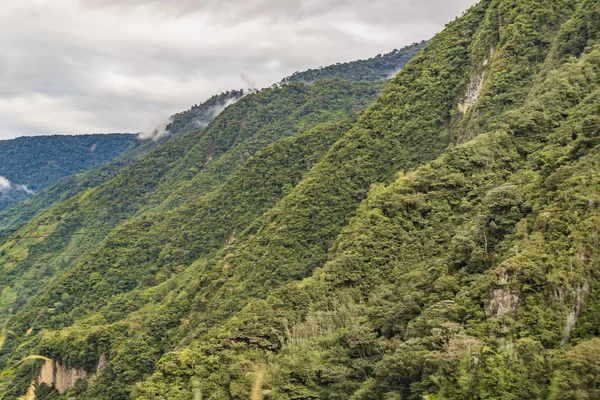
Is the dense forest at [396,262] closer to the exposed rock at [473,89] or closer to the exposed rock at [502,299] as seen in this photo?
the exposed rock at [502,299]

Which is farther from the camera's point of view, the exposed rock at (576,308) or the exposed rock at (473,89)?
the exposed rock at (473,89)

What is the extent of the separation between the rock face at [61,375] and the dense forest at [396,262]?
21 cm

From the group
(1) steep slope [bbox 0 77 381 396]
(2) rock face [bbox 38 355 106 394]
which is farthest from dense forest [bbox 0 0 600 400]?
(1) steep slope [bbox 0 77 381 396]

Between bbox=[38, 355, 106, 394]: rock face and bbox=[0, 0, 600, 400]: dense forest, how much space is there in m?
0.21

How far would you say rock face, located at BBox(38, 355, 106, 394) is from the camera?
69994mm

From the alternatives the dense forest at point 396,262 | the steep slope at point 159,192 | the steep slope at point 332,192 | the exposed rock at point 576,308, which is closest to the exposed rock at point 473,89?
the dense forest at point 396,262

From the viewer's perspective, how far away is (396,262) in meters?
50.2

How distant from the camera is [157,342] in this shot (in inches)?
2660

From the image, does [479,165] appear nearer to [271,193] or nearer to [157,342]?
[157,342]

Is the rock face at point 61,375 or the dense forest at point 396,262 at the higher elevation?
the dense forest at point 396,262

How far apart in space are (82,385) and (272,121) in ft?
325

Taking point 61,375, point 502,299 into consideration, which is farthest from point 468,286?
point 61,375

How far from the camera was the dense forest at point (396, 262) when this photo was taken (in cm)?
2977

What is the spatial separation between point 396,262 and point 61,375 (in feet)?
149
